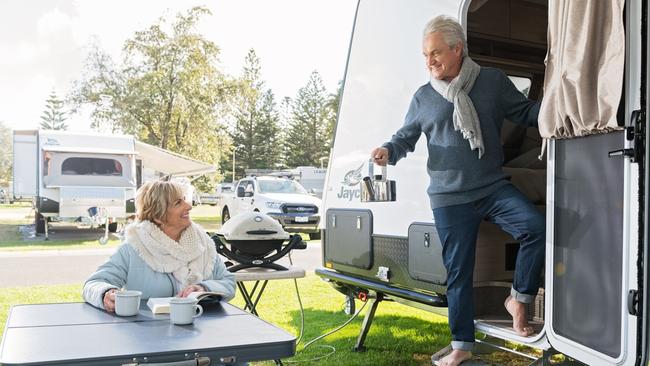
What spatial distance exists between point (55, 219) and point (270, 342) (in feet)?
42.7

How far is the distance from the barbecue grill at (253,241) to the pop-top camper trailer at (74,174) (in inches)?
386

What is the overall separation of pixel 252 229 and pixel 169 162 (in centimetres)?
1550

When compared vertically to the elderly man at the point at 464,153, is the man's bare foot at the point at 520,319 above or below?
below

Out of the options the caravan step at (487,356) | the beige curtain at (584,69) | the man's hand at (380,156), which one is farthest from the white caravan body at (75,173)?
the beige curtain at (584,69)

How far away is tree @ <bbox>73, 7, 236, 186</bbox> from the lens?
76.0 ft

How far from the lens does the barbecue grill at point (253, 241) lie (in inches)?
171

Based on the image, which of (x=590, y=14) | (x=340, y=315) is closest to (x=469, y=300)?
(x=590, y=14)

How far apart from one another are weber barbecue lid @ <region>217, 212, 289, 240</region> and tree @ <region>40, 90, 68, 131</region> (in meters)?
71.2

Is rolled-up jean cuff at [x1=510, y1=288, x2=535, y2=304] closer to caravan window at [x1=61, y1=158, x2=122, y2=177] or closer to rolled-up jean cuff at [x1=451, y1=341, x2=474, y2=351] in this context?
rolled-up jean cuff at [x1=451, y1=341, x2=474, y2=351]

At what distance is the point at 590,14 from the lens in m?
A: 2.39

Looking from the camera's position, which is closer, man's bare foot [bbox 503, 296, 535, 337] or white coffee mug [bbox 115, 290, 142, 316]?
white coffee mug [bbox 115, 290, 142, 316]

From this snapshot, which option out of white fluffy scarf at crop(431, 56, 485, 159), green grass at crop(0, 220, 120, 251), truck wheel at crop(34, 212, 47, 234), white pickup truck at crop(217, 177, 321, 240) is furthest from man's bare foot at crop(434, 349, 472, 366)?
truck wheel at crop(34, 212, 47, 234)

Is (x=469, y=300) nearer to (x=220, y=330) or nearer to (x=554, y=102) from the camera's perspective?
(x=554, y=102)

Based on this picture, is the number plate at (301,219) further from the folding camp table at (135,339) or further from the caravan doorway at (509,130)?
the folding camp table at (135,339)
